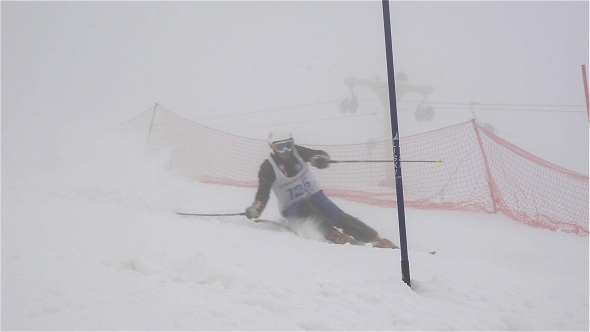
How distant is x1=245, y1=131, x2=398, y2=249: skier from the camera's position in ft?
19.1

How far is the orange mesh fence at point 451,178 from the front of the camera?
896 cm

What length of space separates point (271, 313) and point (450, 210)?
780 centimetres

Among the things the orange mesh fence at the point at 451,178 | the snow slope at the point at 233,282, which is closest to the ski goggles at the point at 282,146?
the snow slope at the point at 233,282

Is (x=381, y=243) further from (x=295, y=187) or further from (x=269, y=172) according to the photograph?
(x=269, y=172)

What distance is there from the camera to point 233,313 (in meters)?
2.28

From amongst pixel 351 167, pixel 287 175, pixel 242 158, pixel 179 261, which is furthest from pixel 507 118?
pixel 179 261

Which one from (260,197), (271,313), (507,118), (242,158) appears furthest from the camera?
(507,118)

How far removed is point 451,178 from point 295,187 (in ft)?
18.0

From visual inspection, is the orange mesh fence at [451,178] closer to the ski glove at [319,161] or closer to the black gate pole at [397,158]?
the ski glove at [319,161]

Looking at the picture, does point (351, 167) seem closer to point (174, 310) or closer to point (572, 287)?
point (572, 287)

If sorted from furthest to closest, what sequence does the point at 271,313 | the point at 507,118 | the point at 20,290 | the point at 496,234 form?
the point at 507,118 → the point at 496,234 → the point at 271,313 → the point at 20,290

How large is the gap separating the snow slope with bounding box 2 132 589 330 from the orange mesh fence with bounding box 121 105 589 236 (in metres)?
3.26

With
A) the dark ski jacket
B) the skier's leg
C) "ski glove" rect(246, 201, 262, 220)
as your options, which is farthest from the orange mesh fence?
"ski glove" rect(246, 201, 262, 220)

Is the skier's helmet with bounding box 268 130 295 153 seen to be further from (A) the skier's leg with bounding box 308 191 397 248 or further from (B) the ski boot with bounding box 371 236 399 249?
(B) the ski boot with bounding box 371 236 399 249
